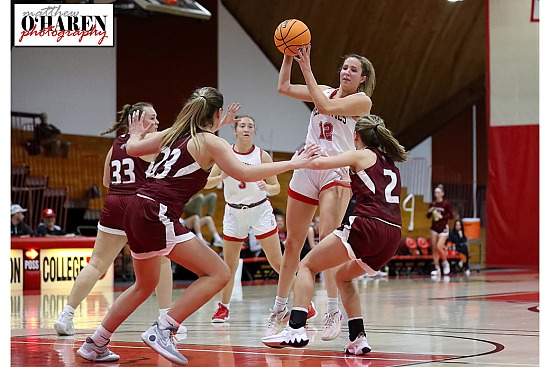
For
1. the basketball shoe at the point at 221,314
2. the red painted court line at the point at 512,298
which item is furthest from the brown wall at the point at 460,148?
the basketball shoe at the point at 221,314

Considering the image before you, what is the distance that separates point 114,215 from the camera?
6707 mm

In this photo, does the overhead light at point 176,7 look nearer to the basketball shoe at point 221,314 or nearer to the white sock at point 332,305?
the basketball shoe at point 221,314

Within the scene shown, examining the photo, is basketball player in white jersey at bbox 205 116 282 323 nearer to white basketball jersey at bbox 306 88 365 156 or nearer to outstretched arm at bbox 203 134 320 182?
white basketball jersey at bbox 306 88 365 156

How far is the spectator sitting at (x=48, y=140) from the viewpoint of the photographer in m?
18.1

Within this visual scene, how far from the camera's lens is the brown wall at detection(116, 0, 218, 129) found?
831 inches

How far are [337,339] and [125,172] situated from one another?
79.6 inches

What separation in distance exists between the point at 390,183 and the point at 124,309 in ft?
5.79

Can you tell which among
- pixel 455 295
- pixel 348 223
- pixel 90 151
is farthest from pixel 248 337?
pixel 90 151

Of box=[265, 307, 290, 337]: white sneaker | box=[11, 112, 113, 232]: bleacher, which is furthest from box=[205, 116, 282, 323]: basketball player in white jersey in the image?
box=[11, 112, 113, 232]: bleacher

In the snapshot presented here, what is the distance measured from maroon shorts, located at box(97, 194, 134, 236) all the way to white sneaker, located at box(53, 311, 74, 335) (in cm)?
73

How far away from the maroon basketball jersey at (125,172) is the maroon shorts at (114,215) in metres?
0.08

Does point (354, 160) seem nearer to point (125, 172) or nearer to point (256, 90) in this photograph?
point (125, 172)

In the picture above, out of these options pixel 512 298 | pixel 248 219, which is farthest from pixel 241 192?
pixel 512 298

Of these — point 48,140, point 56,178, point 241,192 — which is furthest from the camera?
point 48,140
